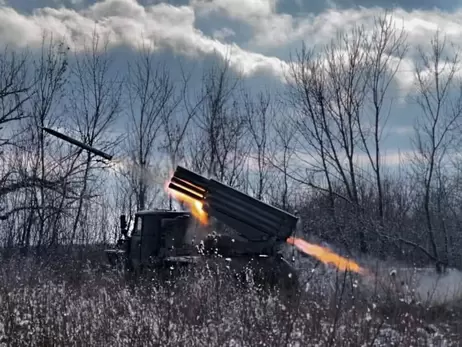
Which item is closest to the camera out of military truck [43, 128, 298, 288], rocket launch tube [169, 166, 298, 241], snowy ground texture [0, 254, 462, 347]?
snowy ground texture [0, 254, 462, 347]

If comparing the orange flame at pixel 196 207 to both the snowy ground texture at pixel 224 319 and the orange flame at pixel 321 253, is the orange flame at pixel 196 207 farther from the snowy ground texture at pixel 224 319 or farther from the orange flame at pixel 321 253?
the snowy ground texture at pixel 224 319

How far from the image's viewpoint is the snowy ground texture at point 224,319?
21.6 feet

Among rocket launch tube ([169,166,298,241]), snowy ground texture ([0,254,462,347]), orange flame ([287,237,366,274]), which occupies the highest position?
rocket launch tube ([169,166,298,241])

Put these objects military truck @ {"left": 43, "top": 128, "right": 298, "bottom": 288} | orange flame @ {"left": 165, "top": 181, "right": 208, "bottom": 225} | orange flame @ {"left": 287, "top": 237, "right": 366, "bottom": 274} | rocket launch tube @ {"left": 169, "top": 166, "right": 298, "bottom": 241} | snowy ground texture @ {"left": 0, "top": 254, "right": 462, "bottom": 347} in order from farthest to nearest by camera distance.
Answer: orange flame @ {"left": 287, "top": 237, "right": 366, "bottom": 274} → orange flame @ {"left": 165, "top": 181, "right": 208, "bottom": 225} → rocket launch tube @ {"left": 169, "top": 166, "right": 298, "bottom": 241} → military truck @ {"left": 43, "top": 128, "right": 298, "bottom": 288} → snowy ground texture @ {"left": 0, "top": 254, "right": 462, "bottom": 347}

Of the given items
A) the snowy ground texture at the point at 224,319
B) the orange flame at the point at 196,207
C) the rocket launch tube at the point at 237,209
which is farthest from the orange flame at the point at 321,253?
the snowy ground texture at the point at 224,319

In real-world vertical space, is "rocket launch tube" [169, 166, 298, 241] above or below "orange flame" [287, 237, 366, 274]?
above

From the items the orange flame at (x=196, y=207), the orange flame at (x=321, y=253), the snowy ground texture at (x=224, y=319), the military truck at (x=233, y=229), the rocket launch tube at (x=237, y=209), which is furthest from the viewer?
the orange flame at (x=321, y=253)

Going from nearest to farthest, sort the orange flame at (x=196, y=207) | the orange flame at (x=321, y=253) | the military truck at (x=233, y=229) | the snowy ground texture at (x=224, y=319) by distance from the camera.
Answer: the snowy ground texture at (x=224, y=319)
the military truck at (x=233, y=229)
the orange flame at (x=196, y=207)
the orange flame at (x=321, y=253)

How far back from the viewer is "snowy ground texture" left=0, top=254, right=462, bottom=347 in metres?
6.58

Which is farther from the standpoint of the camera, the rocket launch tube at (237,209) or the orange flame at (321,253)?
the orange flame at (321,253)

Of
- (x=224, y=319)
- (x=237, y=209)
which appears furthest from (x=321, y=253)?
(x=224, y=319)

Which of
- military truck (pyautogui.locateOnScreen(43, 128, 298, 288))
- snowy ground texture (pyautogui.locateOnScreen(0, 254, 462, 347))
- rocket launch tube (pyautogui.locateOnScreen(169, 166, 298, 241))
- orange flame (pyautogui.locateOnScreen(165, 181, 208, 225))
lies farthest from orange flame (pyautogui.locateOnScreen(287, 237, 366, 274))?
snowy ground texture (pyautogui.locateOnScreen(0, 254, 462, 347))

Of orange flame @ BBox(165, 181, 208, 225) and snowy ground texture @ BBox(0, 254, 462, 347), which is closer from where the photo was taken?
snowy ground texture @ BBox(0, 254, 462, 347)

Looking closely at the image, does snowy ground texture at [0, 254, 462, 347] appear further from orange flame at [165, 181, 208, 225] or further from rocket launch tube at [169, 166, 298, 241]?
orange flame at [165, 181, 208, 225]
